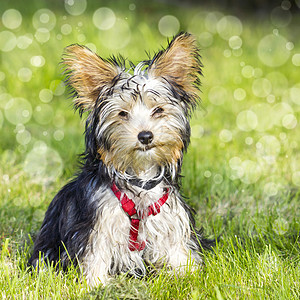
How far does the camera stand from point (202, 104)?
909 centimetres

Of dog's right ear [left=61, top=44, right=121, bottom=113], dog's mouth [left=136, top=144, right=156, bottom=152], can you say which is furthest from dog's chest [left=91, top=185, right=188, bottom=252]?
dog's right ear [left=61, top=44, right=121, bottom=113]

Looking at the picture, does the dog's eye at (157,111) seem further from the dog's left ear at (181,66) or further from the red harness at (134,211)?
the red harness at (134,211)

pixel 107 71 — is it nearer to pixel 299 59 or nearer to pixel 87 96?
pixel 87 96

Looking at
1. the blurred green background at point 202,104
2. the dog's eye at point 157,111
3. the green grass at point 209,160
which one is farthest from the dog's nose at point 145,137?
the blurred green background at point 202,104

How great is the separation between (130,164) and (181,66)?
2.86 feet

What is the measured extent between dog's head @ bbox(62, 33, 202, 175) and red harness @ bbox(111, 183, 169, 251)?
211mm

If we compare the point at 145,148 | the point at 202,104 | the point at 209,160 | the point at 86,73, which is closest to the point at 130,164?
the point at 145,148

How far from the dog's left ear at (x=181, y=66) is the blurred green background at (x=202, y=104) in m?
1.53

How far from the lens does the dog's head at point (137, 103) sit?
12.2ft

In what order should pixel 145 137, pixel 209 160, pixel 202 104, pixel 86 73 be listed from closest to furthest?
pixel 145 137 < pixel 86 73 < pixel 209 160 < pixel 202 104

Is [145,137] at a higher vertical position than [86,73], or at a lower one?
lower

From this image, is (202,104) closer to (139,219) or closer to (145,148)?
(139,219)

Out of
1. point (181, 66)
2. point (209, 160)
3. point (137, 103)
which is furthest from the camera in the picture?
point (209, 160)

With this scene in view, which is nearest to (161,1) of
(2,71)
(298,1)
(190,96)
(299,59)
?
(298,1)
